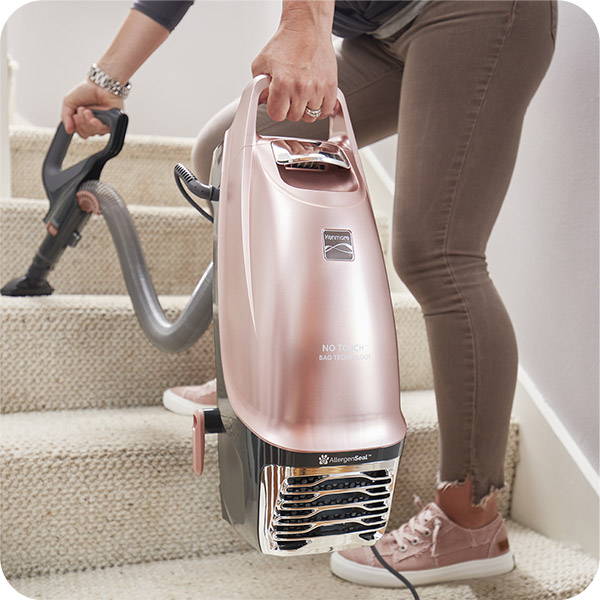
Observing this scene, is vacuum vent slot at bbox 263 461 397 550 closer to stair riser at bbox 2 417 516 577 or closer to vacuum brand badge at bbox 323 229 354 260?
vacuum brand badge at bbox 323 229 354 260

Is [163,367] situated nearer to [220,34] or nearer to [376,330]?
[376,330]

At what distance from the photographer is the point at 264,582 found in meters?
0.85

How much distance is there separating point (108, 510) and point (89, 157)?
0.56 meters

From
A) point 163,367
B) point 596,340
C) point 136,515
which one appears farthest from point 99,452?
point 596,340

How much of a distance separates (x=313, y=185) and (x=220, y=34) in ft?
6.48

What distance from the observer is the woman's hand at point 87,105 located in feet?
3.42

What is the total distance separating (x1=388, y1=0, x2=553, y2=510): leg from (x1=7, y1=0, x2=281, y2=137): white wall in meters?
1.52

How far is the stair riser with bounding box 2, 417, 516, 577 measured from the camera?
2.74ft

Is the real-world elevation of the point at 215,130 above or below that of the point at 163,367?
above

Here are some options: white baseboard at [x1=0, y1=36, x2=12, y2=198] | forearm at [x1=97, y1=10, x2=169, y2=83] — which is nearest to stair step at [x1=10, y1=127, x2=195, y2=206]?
white baseboard at [x1=0, y1=36, x2=12, y2=198]

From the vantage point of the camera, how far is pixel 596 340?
A: 37.2 inches

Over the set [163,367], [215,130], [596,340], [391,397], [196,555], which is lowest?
[196,555]

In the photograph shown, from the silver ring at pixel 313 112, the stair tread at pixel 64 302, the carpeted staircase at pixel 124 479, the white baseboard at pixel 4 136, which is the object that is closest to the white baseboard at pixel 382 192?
the carpeted staircase at pixel 124 479

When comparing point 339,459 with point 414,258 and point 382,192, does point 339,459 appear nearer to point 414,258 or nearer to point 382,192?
point 414,258
